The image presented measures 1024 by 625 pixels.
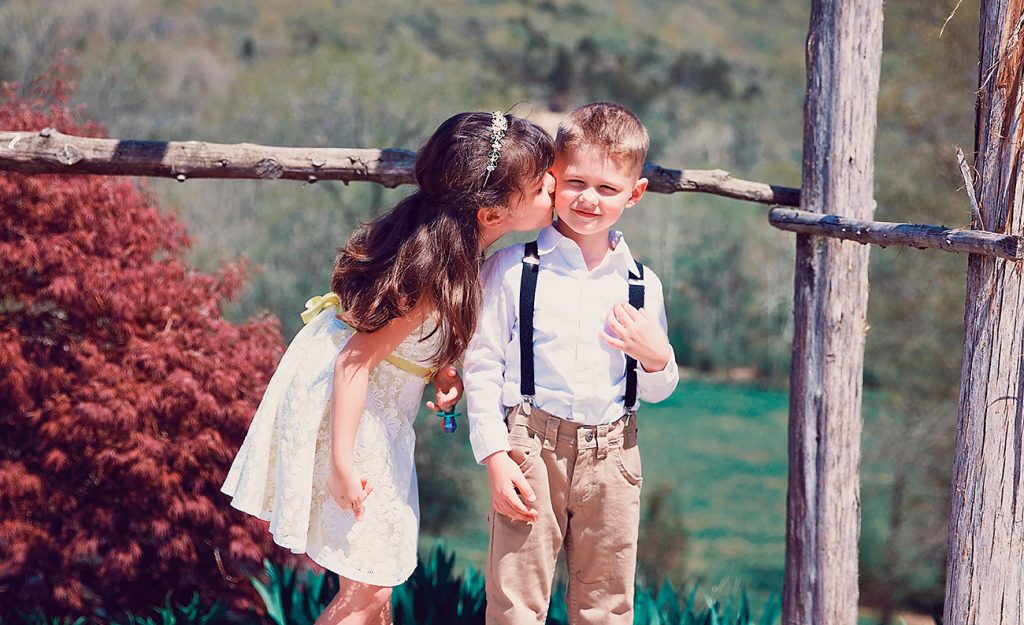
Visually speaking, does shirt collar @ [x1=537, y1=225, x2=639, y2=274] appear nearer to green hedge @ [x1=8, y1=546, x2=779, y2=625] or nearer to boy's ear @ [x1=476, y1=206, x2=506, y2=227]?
boy's ear @ [x1=476, y1=206, x2=506, y2=227]

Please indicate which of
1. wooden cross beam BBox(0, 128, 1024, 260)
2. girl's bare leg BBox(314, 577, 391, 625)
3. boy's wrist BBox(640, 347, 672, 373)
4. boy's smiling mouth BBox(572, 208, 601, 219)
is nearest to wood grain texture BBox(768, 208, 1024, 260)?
wooden cross beam BBox(0, 128, 1024, 260)

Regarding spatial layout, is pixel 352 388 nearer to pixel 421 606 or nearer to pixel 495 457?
pixel 495 457

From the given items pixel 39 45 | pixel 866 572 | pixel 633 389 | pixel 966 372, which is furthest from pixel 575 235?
pixel 866 572

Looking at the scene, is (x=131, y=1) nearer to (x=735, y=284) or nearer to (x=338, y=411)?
(x=735, y=284)

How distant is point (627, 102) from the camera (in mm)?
8984

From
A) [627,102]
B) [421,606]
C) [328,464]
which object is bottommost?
[421,606]

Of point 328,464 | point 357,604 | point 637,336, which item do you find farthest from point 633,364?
point 357,604

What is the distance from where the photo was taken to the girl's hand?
231cm

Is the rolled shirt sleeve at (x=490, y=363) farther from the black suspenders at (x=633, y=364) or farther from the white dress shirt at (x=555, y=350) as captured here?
the black suspenders at (x=633, y=364)

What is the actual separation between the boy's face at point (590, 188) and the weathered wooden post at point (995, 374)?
2.79 ft

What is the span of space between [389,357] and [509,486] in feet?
1.40

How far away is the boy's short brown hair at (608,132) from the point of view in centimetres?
227

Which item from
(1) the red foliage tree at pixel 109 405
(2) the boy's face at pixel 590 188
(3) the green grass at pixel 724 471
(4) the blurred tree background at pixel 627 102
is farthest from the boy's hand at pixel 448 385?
(3) the green grass at pixel 724 471

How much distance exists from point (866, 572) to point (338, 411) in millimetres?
6311
